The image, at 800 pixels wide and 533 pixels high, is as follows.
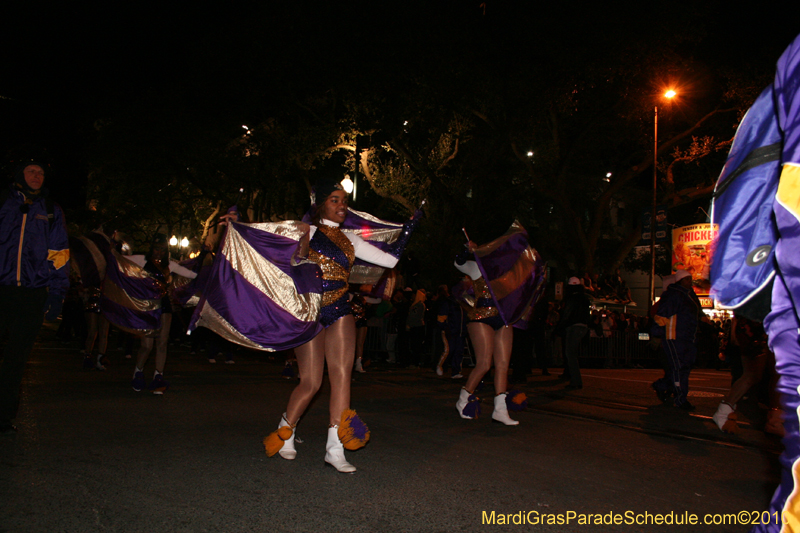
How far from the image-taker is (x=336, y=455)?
427cm

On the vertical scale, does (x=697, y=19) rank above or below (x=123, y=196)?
above

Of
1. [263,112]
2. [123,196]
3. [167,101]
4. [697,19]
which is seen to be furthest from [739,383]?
[123,196]

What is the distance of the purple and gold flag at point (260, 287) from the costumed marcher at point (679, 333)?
577 centimetres

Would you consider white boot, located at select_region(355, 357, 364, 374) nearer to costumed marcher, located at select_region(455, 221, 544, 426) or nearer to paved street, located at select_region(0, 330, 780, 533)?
paved street, located at select_region(0, 330, 780, 533)

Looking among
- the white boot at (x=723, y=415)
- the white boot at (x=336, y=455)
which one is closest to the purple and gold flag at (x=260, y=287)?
the white boot at (x=336, y=455)

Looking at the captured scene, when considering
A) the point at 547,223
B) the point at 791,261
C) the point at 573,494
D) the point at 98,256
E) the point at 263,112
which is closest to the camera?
the point at 791,261

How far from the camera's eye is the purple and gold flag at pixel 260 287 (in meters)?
4.59

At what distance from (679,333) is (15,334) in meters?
7.66

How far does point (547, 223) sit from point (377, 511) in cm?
3875

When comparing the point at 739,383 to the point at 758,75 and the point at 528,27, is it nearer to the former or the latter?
the point at 528,27

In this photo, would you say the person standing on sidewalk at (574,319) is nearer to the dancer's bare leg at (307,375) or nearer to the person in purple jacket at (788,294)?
the dancer's bare leg at (307,375)

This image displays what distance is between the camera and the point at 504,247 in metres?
7.13

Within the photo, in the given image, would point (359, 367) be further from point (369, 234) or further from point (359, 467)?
point (359, 467)

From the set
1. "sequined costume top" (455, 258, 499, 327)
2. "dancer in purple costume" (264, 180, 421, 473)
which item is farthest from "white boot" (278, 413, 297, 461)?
"sequined costume top" (455, 258, 499, 327)
